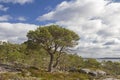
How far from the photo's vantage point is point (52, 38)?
8088cm

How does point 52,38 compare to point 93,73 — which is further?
point 93,73

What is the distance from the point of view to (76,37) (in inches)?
3381

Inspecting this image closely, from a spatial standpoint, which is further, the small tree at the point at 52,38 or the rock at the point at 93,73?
the rock at the point at 93,73

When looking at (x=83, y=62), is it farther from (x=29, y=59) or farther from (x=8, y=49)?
(x=8, y=49)

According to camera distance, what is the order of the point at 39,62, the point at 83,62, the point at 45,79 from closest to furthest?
the point at 45,79 → the point at 39,62 → the point at 83,62

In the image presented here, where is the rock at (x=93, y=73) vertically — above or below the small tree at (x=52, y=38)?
below

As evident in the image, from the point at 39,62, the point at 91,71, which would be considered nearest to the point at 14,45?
the point at 39,62

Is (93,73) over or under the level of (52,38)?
under

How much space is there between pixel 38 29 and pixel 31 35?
3.69m

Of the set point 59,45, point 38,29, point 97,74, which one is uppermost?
point 38,29

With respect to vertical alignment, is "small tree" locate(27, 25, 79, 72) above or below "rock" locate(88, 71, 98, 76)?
above

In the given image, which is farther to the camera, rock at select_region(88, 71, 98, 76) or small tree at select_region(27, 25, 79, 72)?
rock at select_region(88, 71, 98, 76)

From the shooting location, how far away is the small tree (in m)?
80.3

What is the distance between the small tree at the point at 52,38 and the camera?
263ft
